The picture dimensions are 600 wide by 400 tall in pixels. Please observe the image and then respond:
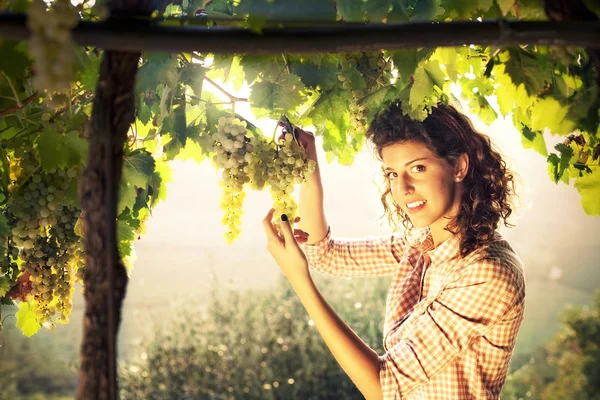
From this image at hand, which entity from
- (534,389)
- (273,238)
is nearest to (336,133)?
(273,238)

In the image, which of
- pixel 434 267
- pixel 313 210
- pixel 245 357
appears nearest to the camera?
pixel 434 267

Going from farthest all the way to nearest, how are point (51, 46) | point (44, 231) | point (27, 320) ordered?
1. point (27, 320)
2. point (44, 231)
3. point (51, 46)

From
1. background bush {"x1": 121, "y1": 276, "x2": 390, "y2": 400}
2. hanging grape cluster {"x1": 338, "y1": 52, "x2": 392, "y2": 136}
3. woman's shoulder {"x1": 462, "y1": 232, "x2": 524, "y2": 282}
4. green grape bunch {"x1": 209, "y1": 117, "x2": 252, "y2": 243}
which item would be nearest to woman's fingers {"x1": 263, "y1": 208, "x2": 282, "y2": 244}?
green grape bunch {"x1": 209, "y1": 117, "x2": 252, "y2": 243}

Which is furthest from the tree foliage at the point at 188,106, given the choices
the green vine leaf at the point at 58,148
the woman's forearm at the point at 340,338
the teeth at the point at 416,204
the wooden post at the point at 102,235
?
the wooden post at the point at 102,235

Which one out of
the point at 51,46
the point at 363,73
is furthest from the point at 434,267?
→ the point at 51,46

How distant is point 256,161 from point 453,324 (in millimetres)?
635

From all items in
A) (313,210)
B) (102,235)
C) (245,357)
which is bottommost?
(102,235)

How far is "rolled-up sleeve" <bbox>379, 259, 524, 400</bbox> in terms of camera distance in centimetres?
156

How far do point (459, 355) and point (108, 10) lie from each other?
125cm

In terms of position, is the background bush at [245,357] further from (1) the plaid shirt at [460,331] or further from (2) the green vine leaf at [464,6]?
(2) the green vine leaf at [464,6]

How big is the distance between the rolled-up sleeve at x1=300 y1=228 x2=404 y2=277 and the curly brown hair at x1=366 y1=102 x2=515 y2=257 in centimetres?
35

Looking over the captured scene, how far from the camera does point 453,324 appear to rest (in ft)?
5.14

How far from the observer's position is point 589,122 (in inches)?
45.0

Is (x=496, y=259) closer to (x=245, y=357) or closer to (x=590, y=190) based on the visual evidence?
(x=590, y=190)
